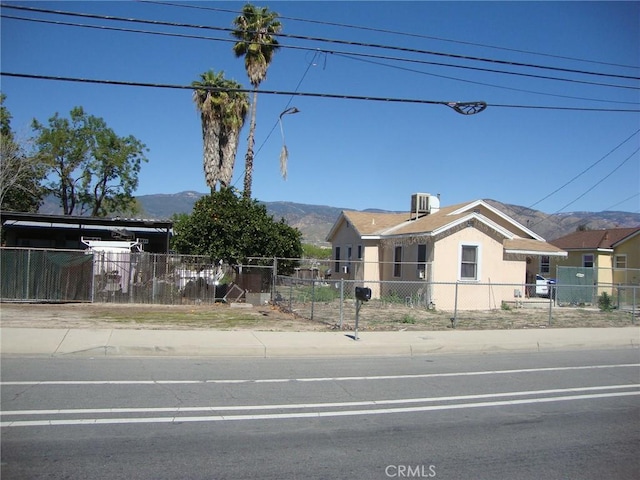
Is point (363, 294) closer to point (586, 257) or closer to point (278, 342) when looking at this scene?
point (278, 342)

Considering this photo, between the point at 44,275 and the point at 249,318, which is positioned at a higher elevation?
the point at 44,275

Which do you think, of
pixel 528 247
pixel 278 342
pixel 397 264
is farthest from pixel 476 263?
pixel 278 342

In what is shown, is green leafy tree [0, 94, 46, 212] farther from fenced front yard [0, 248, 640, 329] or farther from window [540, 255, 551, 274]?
window [540, 255, 551, 274]

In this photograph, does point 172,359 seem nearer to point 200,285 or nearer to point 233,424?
point 233,424

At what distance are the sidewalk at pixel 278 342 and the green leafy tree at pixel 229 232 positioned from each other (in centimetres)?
856

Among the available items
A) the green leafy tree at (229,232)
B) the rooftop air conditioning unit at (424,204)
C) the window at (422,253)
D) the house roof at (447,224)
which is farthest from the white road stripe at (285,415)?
the rooftop air conditioning unit at (424,204)

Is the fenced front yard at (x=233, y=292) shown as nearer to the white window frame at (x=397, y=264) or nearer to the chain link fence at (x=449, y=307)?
the chain link fence at (x=449, y=307)

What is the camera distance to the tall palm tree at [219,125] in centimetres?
2911

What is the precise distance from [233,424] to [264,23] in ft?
82.6

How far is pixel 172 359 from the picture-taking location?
1025 cm

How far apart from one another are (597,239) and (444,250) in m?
19.0

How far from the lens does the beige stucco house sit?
71.3ft

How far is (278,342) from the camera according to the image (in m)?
11.8

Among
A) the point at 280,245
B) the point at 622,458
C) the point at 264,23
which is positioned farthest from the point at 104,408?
the point at 264,23
